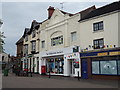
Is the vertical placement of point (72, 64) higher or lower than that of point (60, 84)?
higher

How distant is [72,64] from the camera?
26500mm

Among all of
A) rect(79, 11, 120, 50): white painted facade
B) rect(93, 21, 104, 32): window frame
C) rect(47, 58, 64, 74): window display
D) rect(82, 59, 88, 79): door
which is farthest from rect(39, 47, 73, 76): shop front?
rect(93, 21, 104, 32): window frame

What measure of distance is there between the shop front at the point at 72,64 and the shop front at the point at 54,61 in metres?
0.54

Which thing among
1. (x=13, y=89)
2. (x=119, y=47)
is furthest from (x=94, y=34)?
(x=13, y=89)

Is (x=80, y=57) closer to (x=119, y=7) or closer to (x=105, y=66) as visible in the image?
(x=105, y=66)

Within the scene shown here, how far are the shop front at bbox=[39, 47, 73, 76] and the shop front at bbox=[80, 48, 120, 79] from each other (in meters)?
3.44

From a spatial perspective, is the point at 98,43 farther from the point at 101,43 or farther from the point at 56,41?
the point at 56,41

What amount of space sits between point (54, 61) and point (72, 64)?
15.3ft

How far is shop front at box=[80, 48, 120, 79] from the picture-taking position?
794 inches

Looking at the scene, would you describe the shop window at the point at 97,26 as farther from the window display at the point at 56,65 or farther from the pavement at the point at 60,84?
the window display at the point at 56,65

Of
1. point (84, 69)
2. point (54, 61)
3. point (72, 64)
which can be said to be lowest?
point (84, 69)

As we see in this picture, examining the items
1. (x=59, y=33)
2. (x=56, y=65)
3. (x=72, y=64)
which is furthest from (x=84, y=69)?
(x=59, y=33)

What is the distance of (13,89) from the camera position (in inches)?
511

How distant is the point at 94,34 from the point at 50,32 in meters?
10.2
